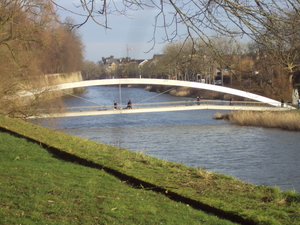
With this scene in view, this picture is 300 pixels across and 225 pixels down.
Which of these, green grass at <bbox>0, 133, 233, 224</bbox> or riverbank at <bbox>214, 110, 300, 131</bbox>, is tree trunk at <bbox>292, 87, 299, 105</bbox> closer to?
riverbank at <bbox>214, 110, 300, 131</bbox>

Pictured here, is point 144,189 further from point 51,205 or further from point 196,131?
point 196,131

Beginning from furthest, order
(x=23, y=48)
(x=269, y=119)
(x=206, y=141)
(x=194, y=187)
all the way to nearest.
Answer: (x=269, y=119) → (x=206, y=141) → (x=23, y=48) → (x=194, y=187)

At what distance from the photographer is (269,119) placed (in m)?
24.9

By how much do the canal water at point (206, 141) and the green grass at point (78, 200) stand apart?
4366 millimetres

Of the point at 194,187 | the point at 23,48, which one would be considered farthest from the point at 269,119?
the point at 194,187

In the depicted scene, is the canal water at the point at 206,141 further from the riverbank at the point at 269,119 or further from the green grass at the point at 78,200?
the green grass at the point at 78,200

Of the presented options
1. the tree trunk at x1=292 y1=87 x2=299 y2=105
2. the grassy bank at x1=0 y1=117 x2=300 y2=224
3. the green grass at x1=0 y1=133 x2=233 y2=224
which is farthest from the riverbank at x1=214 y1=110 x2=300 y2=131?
the green grass at x1=0 y1=133 x2=233 y2=224

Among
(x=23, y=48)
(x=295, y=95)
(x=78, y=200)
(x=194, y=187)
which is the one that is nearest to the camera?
(x=78, y=200)

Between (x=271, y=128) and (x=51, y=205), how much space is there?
70.8ft

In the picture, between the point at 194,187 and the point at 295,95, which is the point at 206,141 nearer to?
the point at 295,95

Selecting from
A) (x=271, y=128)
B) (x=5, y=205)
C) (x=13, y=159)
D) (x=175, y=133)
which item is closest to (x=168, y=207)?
(x=5, y=205)

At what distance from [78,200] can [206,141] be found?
1635 cm

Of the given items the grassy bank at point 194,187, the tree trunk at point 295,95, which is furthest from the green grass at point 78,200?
the tree trunk at point 295,95

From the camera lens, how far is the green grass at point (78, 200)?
4.19 metres
